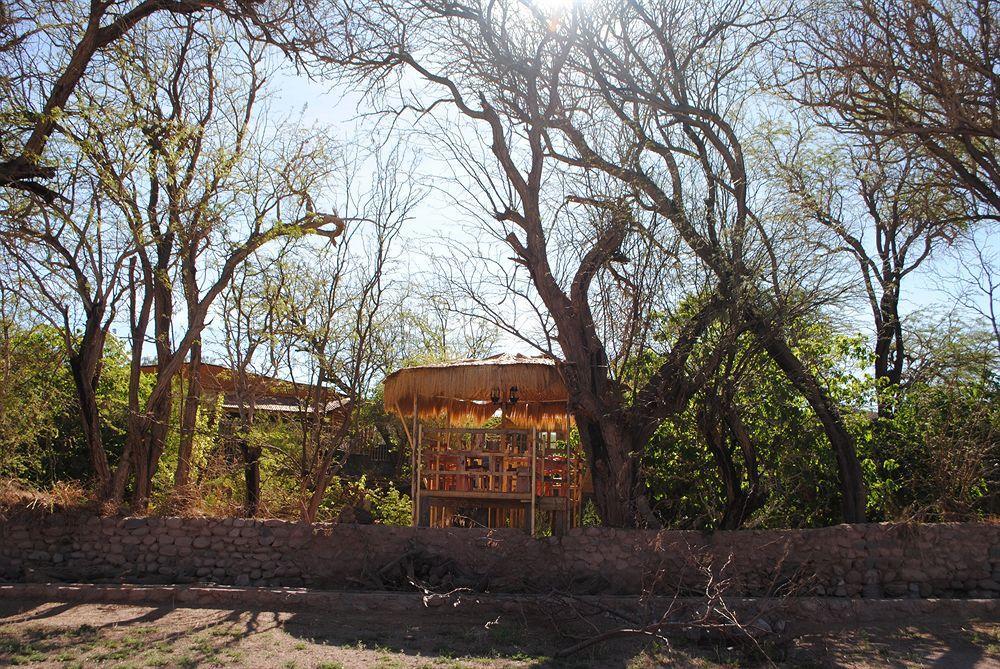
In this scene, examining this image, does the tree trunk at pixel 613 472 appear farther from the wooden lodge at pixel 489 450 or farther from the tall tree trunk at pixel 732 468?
the tall tree trunk at pixel 732 468

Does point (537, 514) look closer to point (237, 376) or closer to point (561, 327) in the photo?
point (561, 327)

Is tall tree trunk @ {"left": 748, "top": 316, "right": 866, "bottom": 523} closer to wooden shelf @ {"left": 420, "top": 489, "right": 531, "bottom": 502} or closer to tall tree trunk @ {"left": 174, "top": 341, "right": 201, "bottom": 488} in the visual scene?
wooden shelf @ {"left": 420, "top": 489, "right": 531, "bottom": 502}

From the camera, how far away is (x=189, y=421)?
43.7 feet

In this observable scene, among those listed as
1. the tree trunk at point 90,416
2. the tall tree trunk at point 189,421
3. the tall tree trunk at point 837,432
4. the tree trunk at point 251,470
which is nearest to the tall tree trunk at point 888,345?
the tall tree trunk at point 837,432

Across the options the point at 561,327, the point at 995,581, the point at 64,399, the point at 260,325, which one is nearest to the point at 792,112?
the point at 561,327

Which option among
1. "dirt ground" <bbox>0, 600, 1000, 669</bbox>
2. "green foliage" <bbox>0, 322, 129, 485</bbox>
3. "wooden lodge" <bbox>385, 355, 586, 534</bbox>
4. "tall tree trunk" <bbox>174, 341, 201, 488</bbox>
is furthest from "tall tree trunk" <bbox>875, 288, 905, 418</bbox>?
"green foliage" <bbox>0, 322, 129, 485</bbox>

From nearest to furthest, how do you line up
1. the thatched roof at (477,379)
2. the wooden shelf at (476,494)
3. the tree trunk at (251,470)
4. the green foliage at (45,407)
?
the thatched roof at (477,379)
the wooden shelf at (476,494)
the tree trunk at (251,470)
the green foliage at (45,407)

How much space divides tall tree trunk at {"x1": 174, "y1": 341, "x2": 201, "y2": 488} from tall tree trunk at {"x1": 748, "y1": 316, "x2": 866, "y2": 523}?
8791mm

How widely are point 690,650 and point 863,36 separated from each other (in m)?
6.80

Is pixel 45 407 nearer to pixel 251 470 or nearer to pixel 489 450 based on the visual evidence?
pixel 251 470

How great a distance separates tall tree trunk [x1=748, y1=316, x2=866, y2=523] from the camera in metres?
11.7

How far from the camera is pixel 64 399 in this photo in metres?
13.9

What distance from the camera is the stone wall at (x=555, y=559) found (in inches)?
426

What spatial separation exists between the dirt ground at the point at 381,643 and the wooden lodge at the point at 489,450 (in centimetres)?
237
